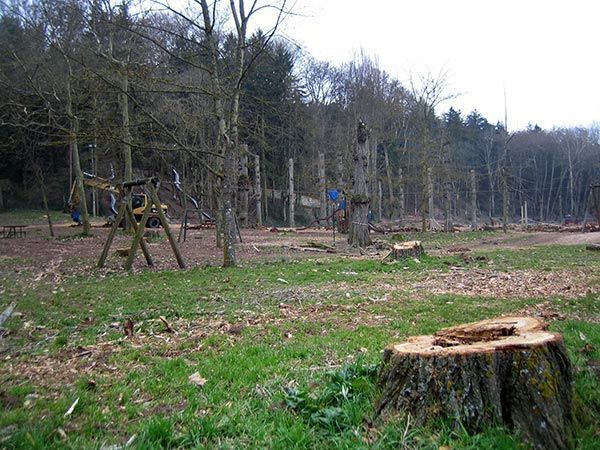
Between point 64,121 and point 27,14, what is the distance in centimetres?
748

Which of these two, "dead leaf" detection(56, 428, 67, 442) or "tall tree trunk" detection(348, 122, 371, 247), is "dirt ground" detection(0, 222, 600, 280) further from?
"dead leaf" detection(56, 428, 67, 442)

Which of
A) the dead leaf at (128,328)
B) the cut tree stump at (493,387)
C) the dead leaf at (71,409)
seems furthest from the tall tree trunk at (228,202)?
the cut tree stump at (493,387)

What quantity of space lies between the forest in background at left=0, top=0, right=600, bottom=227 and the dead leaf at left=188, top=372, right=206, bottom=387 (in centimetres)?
799

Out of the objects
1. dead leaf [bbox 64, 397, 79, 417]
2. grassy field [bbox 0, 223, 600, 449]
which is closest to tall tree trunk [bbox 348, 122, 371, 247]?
grassy field [bbox 0, 223, 600, 449]

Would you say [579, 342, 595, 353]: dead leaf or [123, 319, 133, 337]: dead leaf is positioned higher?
[123, 319, 133, 337]: dead leaf

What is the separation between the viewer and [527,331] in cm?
339

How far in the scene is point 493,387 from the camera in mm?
2943

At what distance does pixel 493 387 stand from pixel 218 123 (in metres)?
12.0

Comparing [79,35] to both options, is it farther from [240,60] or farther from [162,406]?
[162,406]

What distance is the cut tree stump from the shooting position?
2.89m

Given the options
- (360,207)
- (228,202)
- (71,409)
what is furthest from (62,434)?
(360,207)

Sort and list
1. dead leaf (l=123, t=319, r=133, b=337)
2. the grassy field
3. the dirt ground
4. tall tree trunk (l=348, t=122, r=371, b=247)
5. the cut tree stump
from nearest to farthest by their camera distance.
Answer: the cut tree stump
the grassy field
dead leaf (l=123, t=319, r=133, b=337)
the dirt ground
tall tree trunk (l=348, t=122, r=371, b=247)

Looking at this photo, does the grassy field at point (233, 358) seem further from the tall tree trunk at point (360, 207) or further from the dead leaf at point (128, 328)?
the tall tree trunk at point (360, 207)

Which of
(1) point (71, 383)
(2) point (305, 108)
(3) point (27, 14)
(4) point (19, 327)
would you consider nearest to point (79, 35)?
(3) point (27, 14)
